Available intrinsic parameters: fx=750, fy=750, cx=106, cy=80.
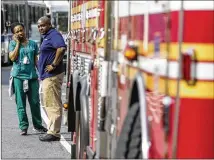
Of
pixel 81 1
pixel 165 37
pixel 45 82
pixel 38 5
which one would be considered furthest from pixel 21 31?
pixel 38 5

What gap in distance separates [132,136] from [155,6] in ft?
2.91

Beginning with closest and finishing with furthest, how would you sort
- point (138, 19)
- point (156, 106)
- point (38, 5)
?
point (156, 106), point (138, 19), point (38, 5)

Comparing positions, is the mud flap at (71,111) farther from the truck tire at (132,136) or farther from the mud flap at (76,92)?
the truck tire at (132,136)

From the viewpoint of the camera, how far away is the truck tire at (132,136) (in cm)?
462

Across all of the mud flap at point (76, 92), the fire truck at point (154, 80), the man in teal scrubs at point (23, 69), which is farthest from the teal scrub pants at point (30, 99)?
the fire truck at point (154, 80)

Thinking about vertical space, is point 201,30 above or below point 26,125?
above

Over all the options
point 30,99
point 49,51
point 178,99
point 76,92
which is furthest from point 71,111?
point 178,99

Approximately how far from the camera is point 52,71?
1038cm

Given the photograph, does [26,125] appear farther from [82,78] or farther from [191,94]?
[191,94]

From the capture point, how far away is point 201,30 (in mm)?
3895

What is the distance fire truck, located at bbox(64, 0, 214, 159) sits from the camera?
389 centimetres

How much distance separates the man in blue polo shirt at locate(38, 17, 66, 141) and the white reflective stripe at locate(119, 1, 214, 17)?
5255 millimetres

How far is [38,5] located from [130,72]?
35.4 metres

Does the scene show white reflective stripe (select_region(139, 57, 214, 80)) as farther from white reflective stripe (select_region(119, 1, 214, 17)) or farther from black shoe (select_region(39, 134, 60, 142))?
black shoe (select_region(39, 134, 60, 142))
